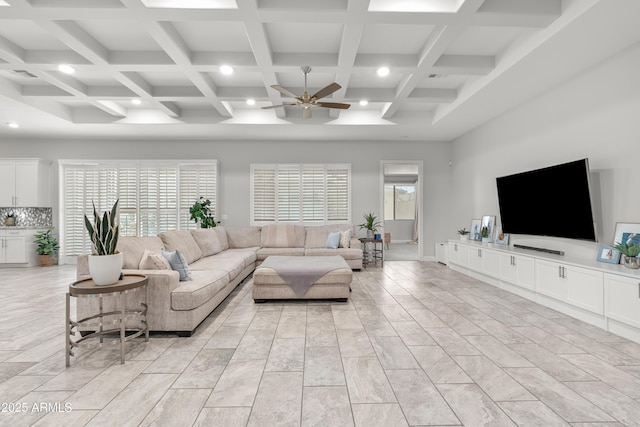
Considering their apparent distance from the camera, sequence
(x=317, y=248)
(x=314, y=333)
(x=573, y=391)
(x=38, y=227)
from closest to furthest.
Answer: (x=573, y=391) < (x=314, y=333) < (x=317, y=248) < (x=38, y=227)

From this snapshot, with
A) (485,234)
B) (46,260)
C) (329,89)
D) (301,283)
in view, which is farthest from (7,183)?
(485,234)

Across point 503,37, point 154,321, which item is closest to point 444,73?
point 503,37

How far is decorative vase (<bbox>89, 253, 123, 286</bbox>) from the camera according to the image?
99.8 inches

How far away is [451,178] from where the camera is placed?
7609 millimetres

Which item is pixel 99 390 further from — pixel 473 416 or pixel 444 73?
pixel 444 73

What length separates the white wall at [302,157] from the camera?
24.2ft

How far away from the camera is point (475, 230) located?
6270 millimetres

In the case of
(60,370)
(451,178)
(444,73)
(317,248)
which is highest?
(444,73)

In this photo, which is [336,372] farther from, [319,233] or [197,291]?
[319,233]

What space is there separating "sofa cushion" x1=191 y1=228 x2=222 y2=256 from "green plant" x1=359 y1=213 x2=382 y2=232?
3.12m

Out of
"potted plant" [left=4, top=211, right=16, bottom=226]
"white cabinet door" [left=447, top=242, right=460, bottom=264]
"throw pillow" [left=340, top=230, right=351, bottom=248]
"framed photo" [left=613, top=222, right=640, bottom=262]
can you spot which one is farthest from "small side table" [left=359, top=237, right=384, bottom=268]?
"potted plant" [left=4, top=211, right=16, bottom=226]

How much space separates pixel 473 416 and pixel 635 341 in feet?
7.20

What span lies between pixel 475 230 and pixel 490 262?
1344 mm

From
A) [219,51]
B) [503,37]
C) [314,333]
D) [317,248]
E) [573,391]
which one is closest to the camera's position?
[573,391]
